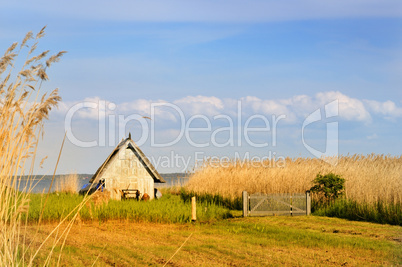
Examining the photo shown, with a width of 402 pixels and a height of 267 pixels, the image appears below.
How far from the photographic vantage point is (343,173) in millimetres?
24312

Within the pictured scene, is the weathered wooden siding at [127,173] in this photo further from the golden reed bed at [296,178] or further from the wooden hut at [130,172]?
the golden reed bed at [296,178]

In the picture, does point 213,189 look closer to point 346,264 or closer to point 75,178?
point 75,178

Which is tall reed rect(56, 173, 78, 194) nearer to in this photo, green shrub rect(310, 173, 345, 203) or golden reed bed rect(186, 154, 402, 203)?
golden reed bed rect(186, 154, 402, 203)

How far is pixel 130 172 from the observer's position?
24.4m

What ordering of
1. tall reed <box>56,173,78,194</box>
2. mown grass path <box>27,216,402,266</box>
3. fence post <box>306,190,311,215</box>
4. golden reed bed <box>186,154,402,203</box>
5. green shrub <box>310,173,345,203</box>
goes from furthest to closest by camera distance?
tall reed <box>56,173,78,194</box> → green shrub <box>310,173,345,203</box> → fence post <box>306,190,311,215</box> → golden reed bed <box>186,154,402,203</box> → mown grass path <box>27,216,402,266</box>

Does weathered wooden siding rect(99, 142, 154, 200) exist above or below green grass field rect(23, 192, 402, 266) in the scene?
above

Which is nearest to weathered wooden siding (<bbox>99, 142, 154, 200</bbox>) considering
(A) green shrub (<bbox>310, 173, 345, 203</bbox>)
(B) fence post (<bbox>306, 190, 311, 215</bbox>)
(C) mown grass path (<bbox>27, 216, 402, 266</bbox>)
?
(C) mown grass path (<bbox>27, 216, 402, 266</bbox>)

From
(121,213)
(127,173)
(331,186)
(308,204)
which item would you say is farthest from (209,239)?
(127,173)

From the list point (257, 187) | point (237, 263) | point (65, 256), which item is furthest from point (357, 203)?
point (65, 256)

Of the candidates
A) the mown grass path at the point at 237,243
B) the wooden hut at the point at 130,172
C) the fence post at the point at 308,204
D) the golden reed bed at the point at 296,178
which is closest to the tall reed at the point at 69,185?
the wooden hut at the point at 130,172

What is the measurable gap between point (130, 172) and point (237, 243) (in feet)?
42.1

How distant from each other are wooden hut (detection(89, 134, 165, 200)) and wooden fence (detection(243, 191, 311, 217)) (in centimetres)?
629

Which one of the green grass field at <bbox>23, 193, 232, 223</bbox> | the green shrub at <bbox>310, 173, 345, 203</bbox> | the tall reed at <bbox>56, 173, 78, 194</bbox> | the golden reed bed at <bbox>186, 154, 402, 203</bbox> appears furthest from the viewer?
the tall reed at <bbox>56, 173, 78, 194</bbox>

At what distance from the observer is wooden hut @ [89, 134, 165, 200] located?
24.1 metres
